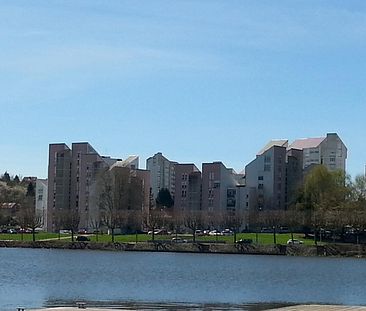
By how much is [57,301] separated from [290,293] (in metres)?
A: 14.2

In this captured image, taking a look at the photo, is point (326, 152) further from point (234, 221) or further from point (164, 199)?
point (164, 199)

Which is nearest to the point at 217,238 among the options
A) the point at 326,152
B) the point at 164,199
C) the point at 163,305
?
the point at 326,152

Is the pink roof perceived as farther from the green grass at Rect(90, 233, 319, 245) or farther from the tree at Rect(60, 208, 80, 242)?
the tree at Rect(60, 208, 80, 242)

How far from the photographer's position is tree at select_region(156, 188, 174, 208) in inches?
7111

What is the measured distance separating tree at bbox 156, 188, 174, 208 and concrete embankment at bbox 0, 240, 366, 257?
5466cm

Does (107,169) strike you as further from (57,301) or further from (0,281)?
(57,301)

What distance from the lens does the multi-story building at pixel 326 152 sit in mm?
159000

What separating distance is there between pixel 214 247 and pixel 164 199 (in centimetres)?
6612

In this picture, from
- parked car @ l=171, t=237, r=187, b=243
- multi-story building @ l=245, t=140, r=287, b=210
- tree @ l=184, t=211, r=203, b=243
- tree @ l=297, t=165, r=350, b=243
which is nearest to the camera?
tree @ l=297, t=165, r=350, b=243

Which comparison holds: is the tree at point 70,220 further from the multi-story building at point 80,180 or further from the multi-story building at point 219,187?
the multi-story building at point 219,187

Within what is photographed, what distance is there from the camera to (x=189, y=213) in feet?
458

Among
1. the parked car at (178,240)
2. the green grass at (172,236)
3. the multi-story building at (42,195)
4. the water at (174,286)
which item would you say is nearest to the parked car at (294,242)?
the green grass at (172,236)

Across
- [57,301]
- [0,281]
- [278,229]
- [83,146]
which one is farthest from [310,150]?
[57,301]

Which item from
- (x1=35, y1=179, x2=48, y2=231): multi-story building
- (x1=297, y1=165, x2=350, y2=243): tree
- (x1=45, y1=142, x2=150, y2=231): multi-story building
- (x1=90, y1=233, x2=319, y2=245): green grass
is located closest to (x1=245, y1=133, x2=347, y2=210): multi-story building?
(x1=45, y1=142, x2=150, y2=231): multi-story building
